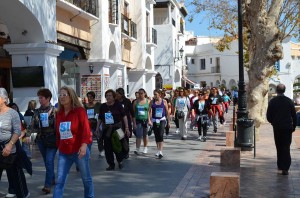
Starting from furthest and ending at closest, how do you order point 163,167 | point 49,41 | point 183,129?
1. point 183,129
2. point 49,41
3. point 163,167

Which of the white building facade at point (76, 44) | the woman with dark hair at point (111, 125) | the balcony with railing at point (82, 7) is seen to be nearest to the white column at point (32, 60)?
the white building facade at point (76, 44)

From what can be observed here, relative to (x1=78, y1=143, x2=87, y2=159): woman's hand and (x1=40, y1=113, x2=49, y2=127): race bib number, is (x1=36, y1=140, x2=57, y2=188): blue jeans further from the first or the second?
(x1=78, y1=143, x2=87, y2=159): woman's hand

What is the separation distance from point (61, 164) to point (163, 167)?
4.28m

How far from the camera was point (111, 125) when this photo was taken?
32.3 ft

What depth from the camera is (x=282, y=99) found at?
9188mm

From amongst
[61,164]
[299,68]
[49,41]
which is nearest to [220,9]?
[49,41]

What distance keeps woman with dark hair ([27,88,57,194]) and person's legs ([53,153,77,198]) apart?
1.41 m

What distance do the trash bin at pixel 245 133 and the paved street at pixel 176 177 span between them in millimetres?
295

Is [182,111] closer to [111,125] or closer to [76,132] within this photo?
[111,125]

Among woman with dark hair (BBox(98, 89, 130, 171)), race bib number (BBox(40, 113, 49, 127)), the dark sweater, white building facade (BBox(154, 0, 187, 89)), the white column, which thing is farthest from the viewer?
white building facade (BBox(154, 0, 187, 89))

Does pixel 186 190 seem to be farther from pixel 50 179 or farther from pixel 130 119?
pixel 130 119

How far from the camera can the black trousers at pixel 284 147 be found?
906cm

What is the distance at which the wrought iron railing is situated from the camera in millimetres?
17250

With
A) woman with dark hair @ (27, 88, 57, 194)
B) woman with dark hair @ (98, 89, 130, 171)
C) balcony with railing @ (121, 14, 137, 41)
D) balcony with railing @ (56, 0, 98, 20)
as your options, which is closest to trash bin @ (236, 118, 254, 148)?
woman with dark hair @ (98, 89, 130, 171)
